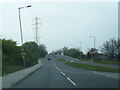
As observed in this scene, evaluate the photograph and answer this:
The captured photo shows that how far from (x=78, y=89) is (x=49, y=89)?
1.62 meters

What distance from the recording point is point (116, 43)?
13025cm

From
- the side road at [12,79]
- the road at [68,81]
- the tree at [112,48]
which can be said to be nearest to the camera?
the road at [68,81]

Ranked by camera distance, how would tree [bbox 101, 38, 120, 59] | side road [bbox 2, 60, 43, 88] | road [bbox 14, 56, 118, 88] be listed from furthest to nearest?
tree [bbox 101, 38, 120, 59] < side road [bbox 2, 60, 43, 88] < road [bbox 14, 56, 118, 88]

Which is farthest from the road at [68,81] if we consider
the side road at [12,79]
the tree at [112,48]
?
the tree at [112,48]

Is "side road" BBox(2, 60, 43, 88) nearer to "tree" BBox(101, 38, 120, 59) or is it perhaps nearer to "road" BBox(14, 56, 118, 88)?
"road" BBox(14, 56, 118, 88)

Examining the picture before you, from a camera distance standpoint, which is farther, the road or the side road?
the side road

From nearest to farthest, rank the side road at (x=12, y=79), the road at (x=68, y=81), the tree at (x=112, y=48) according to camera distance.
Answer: the road at (x=68, y=81) < the side road at (x=12, y=79) < the tree at (x=112, y=48)

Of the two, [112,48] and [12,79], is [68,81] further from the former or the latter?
[112,48]

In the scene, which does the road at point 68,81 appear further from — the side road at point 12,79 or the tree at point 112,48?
the tree at point 112,48

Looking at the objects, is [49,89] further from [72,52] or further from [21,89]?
[72,52]

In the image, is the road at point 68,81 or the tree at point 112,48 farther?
the tree at point 112,48

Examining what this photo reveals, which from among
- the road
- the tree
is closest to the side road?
the road

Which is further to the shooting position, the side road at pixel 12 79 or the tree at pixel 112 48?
the tree at pixel 112 48

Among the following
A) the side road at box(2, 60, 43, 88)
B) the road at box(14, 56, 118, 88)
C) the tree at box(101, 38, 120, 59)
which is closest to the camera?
the road at box(14, 56, 118, 88)
